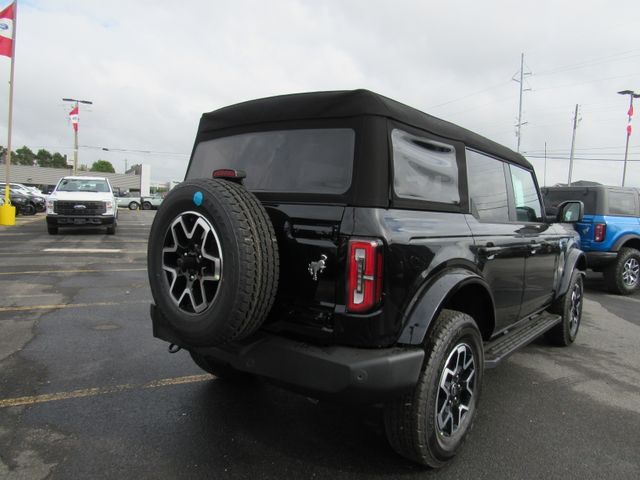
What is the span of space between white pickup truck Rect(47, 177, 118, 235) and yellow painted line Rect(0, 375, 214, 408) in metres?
12.1

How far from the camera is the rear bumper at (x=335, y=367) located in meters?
2.13

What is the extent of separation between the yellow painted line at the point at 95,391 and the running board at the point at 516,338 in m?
2.16

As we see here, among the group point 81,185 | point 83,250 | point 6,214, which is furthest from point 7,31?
point 83,250

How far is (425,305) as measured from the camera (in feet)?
7.78

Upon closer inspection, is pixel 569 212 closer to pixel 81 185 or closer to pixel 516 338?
pixel 516 338

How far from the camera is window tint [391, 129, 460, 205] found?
98.8 inches

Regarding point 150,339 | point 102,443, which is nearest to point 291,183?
point 102,443

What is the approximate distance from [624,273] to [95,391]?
8496 millimetres

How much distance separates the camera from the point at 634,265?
8.29 metres

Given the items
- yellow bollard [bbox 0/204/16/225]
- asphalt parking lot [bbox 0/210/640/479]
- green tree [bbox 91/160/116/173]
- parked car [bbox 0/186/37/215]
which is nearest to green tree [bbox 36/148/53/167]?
green tree [bbox 91/160/116/173]

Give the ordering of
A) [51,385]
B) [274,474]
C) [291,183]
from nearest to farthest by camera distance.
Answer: [274,474] → [291,183] → [51,385]

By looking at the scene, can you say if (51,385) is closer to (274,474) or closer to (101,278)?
(274,474)

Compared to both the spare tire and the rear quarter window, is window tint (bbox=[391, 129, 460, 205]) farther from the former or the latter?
the rear quarter window

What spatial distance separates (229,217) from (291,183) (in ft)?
1.85
